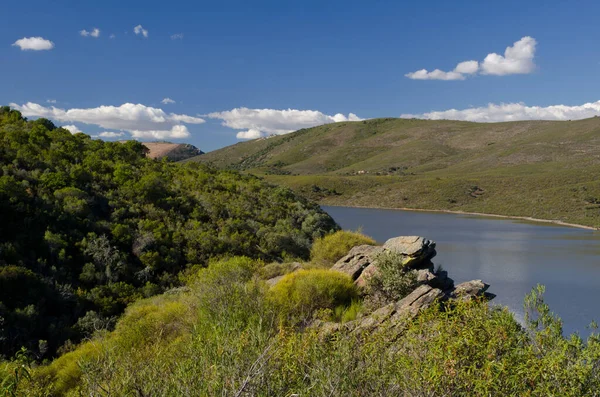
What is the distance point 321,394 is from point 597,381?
12.3ft

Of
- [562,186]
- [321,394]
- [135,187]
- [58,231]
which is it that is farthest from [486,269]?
[562,186]

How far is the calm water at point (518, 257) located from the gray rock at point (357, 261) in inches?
253

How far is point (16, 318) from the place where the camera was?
44.0 ft

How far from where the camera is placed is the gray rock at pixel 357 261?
14406 mm

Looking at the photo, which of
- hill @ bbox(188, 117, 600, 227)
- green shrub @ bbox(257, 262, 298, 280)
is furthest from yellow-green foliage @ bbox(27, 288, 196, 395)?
hill @ bbox(188, 117, 600, 227)

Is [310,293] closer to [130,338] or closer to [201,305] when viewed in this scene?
[201,305]

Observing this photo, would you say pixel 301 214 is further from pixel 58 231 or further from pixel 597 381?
pixel 597 381

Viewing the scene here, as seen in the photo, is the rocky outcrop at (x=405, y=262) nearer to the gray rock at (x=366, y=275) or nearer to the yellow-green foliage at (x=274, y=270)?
the gray rock at (x=366, y=275)

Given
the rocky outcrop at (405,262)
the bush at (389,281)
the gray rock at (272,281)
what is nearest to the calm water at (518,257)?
the rocky outcrop at (405,262)

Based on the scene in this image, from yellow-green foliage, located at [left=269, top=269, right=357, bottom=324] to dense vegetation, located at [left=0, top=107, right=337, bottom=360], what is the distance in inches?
214

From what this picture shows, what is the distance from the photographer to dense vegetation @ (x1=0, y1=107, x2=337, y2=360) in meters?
14.8

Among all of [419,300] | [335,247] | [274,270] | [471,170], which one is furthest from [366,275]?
[471,170]

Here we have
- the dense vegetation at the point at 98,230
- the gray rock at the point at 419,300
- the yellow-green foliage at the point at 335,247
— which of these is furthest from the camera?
the yellow-green foliage at the point at 335,247

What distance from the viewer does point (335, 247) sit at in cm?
1908
